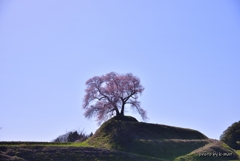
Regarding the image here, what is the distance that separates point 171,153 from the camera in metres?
39.7

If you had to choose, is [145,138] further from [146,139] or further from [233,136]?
[233,136]

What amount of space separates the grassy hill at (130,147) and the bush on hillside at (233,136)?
39.0 ft

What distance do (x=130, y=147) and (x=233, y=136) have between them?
29403mm

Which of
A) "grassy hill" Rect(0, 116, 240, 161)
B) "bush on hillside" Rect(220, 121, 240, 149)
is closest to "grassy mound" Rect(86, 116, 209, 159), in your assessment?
"grassy hill" Rect(0, 116, 240, 161)

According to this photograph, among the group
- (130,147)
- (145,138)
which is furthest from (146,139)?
(130,147)

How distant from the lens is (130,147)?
3919 centimetres

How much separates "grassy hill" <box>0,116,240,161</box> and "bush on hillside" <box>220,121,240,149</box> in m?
11.9

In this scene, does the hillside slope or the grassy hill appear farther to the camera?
the hillside slope

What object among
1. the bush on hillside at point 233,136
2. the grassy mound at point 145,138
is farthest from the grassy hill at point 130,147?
the bush on hillside at point 233,136

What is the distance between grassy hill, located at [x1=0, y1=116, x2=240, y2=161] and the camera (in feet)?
106

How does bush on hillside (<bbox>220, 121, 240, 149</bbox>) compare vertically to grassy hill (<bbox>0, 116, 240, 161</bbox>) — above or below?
above

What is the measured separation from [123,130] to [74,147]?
9.48 metres

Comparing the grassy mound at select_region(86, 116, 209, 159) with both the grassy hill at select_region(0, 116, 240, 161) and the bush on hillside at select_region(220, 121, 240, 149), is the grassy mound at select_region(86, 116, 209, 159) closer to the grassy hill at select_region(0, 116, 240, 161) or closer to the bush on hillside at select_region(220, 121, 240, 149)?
the grassy hill at select_region(0, 116, 240, 161)

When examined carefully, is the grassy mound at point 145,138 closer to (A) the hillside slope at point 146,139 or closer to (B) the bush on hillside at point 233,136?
(A) the hillside slope at point 146,139
